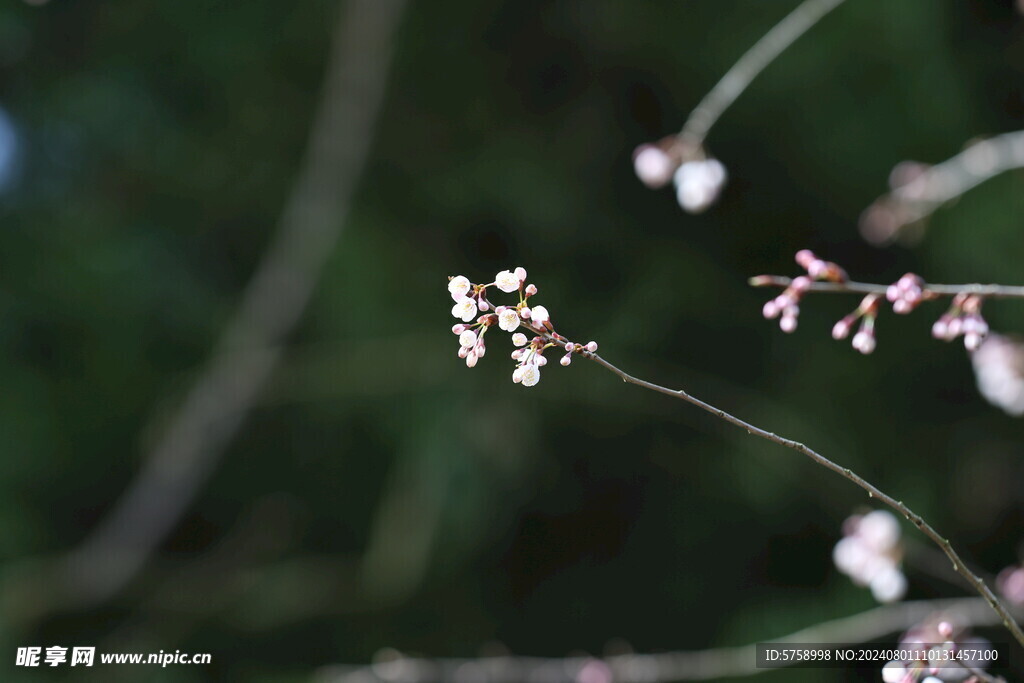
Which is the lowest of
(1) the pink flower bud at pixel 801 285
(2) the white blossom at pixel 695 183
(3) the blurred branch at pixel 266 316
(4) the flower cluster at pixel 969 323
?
(4) the flower cluster at pixel 969 323

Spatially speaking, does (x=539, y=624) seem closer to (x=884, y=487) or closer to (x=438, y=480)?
(x=438, y=480)

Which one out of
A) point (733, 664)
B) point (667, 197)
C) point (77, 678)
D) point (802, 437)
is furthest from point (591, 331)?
point (77, 678)

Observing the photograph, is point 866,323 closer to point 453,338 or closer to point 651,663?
point 651,663

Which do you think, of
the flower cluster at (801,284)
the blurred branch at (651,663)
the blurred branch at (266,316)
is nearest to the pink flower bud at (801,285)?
the flower cluster at (801,284)

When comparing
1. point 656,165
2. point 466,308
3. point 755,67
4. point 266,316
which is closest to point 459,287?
point 466,308

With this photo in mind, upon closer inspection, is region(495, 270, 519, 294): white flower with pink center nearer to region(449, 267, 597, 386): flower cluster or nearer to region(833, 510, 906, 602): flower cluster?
region(449, 267, 597, 386): flower cluster

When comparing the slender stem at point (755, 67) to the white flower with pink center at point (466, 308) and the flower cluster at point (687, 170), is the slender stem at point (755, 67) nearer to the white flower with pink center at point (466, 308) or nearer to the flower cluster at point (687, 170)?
the flower cluster at point (687, 170)

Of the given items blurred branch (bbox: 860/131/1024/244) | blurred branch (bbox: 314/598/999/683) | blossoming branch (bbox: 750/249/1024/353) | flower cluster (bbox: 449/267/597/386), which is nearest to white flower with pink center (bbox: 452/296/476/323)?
flower cluster (bbox: 449/267/597/386)
